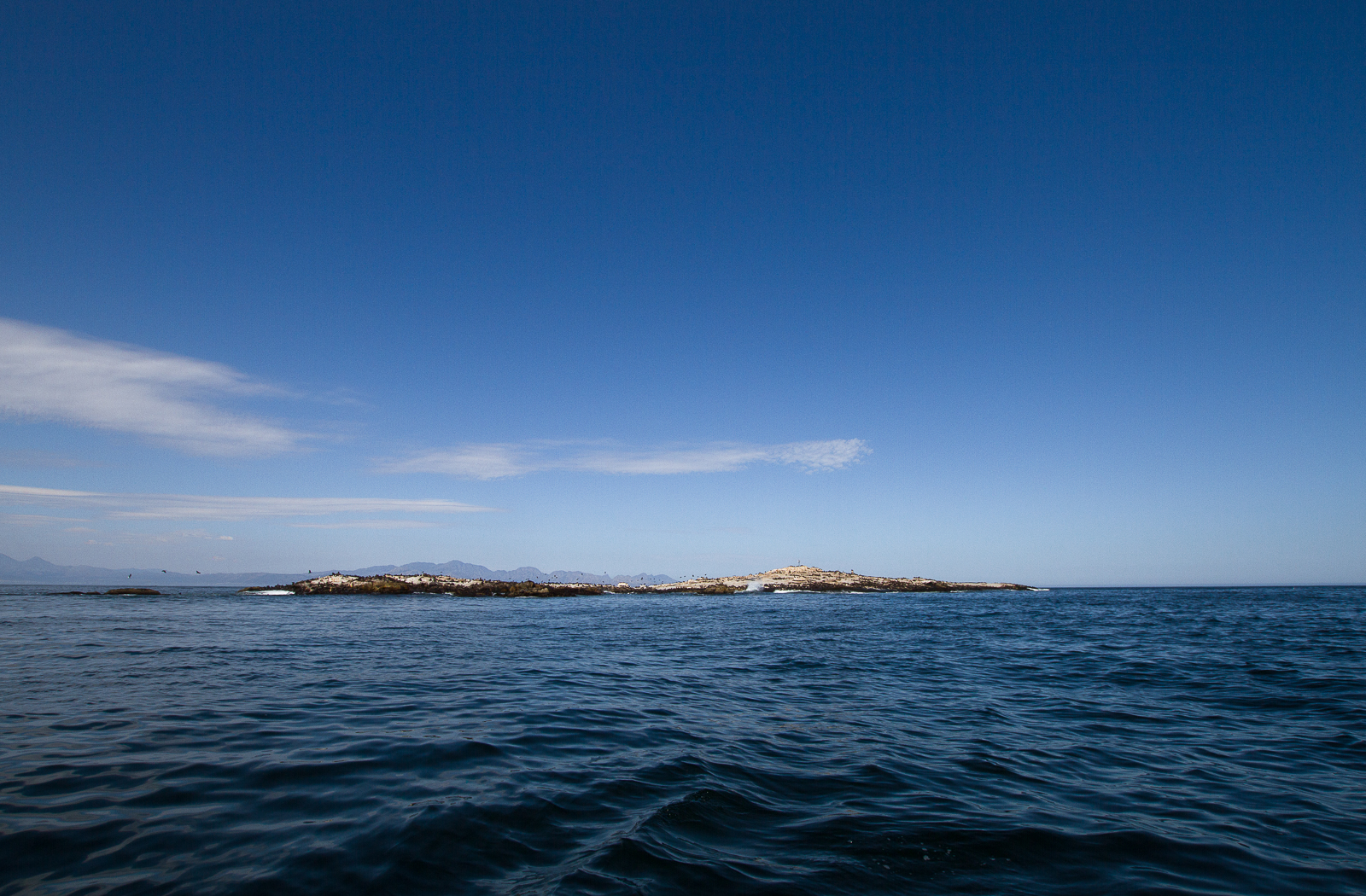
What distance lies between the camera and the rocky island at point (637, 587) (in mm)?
76688

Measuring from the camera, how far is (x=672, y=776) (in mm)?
9117

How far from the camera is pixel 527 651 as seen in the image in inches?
940

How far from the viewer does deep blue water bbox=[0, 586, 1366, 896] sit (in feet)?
20.2

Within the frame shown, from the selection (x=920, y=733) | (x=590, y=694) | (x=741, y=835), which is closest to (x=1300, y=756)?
(x=920, y=733)

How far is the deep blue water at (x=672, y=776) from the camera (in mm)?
6160

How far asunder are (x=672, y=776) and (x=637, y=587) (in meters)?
106

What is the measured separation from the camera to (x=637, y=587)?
113 m

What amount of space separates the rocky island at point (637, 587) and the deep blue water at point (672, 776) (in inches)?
2361

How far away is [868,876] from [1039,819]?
3201 mm

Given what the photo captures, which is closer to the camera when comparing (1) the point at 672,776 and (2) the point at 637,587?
(1) the point at 672,776

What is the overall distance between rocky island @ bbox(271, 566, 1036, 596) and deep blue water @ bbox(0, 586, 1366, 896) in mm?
59976

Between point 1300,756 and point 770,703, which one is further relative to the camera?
point 770,703

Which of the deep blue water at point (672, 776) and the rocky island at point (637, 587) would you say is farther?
the rocky island at point (637, 587)

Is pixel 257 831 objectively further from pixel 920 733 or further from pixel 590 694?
pixel 920 733
